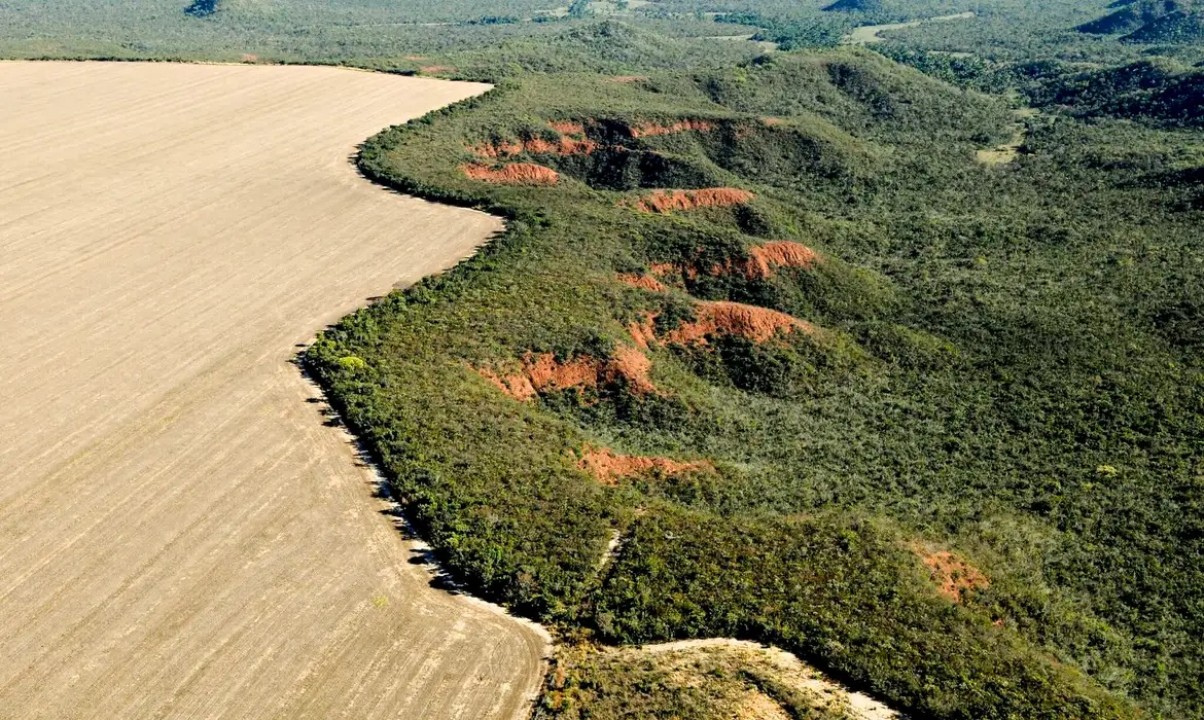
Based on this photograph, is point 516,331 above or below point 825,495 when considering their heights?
above

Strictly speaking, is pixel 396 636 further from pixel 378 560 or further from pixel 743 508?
pixel 743 508

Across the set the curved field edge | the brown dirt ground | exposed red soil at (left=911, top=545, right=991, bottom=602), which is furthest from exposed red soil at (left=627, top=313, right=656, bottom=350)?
exposed red soil at (left=911, top=545, right=991, bottom=602)

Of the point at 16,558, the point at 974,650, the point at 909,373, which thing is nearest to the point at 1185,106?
the point at 909,373

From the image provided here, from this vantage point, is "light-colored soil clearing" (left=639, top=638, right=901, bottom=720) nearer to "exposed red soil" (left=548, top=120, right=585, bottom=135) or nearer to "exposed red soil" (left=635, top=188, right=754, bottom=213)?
"exposed red soil" (left=635, top=188, right=754, bottom=213)

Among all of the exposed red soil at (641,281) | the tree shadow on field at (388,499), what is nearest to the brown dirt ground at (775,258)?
the exposed red soil at (641,281)

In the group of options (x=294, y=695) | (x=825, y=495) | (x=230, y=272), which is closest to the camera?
(x=294, y=695)

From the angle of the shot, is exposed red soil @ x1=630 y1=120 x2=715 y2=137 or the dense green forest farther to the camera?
exposed red soil @ x1=630 y1=120 x2=715 y2=137

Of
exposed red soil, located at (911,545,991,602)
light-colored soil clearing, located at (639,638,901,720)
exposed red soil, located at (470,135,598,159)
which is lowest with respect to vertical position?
exposed red soil, located at (911,545,991,602)

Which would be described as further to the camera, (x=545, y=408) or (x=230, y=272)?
(x=230, y=272)
